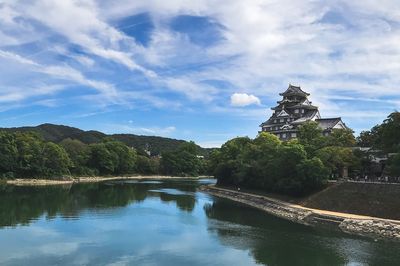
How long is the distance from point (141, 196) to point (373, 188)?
1109 inches

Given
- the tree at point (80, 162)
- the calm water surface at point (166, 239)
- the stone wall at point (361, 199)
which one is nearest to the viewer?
the calm water surface at point (166, 239)

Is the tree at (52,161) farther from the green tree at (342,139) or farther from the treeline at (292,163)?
the green tree at (342,139)

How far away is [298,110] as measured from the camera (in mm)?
64812

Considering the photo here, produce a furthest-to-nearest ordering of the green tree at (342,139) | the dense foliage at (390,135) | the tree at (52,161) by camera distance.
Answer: the tree at (52,161)
the green tree at (342,139)
the dense foliage at (390,135)

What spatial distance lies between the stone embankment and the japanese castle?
20.9 metres

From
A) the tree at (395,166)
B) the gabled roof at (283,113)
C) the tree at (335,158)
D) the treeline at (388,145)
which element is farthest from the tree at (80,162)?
the tree at (395,166)

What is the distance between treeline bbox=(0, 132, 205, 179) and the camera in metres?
64.9

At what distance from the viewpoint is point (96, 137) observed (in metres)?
162

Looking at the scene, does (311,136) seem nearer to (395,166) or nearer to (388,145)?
(388,145)

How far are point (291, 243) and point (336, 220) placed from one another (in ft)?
22.6

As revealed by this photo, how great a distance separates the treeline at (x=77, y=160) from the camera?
64.9 metres

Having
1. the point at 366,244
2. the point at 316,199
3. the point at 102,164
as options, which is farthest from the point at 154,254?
the point at 102,164

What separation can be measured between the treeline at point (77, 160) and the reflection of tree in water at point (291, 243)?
41.5 meters

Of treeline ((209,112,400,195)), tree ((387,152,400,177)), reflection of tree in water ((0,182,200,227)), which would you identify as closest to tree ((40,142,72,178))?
reflection of tree in water ((0,182,200,227))
